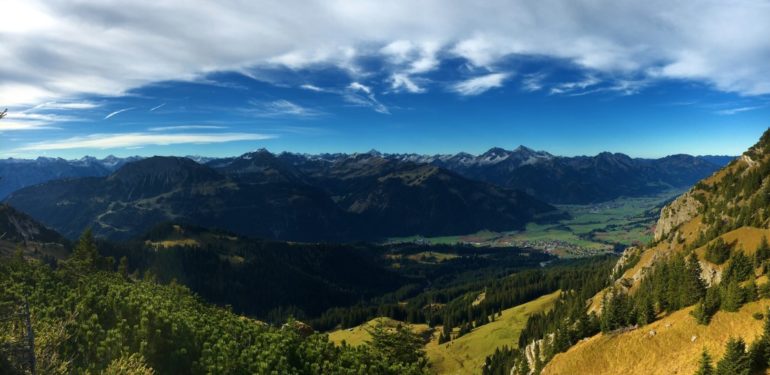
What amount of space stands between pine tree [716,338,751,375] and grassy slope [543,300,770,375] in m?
8.79

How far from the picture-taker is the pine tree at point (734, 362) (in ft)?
193

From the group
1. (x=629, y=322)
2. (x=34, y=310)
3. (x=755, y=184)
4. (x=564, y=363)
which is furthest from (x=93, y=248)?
(x=755, y=184)

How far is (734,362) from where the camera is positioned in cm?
5938

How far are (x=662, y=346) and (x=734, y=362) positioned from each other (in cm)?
2329

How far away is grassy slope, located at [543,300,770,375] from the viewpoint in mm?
72562

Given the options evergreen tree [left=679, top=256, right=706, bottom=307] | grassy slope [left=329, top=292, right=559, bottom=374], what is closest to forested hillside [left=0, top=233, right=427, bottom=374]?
evergreen tree [left=679, top=256, right=706, bottom=307]

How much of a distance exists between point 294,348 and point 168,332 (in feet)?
71.0

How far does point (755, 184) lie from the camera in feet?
477

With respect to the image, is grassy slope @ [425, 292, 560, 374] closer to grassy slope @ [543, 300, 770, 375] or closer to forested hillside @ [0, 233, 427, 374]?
grassy slope @ [543, 300, 770, 375]

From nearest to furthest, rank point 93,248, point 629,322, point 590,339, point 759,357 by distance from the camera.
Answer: point 759,357, point 629,322, point 590,339, point 93,248

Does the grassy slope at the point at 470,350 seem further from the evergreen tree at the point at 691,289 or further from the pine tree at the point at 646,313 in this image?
the evergreen tree at the point at 691,289

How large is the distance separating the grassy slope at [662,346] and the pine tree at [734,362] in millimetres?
8790

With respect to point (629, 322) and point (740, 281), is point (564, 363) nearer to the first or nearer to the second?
point (629, 322)

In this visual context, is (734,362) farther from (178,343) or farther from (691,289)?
(178,343)
